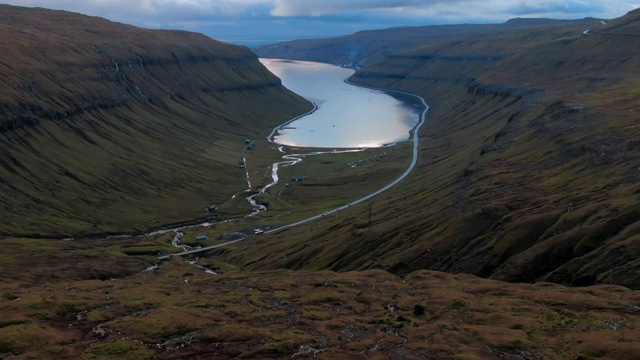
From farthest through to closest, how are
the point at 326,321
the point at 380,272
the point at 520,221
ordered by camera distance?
1. the point at 520,221
2. the point at 380,272
3. the point at 326,321

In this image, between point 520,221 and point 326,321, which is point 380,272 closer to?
point 520,221

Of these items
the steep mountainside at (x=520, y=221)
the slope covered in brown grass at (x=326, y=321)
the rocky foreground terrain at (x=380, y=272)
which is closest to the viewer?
the slope covered in brown grass at (x=326, y=321)

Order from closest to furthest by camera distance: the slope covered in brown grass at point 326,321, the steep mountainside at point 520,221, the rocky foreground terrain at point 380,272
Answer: the slope covered in brown grass at point 326,321 < the rocky foreground terrain at point 380,272 < the steep mountainside at point 520,221

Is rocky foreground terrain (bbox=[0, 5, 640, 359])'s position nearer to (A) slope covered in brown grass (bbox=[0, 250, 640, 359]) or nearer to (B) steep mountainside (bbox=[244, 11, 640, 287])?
(A) slope covered in brown grass (bbox=[0, 250, 640, 359])

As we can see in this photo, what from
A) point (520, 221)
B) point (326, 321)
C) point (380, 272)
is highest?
point (520, 221)

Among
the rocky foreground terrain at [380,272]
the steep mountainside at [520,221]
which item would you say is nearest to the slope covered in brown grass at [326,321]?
the rocky foreground terrain at [380,272]

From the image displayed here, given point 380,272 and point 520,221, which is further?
point 520,221

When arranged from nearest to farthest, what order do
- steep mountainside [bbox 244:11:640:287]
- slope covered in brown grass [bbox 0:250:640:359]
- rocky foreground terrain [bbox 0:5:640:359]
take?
1. slope covered in brown grass [bbox 0:250:640:359]
2. rocky foreground terrain [bbox 0:5:640:359]
3. steep mountainside [bbox 244:11:640:287]

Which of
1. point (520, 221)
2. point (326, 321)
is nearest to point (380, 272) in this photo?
point (520, 221)

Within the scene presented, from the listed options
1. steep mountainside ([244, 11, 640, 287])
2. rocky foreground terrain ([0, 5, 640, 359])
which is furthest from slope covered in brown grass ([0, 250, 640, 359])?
steep mountainside ([244, 11, 640, 287])

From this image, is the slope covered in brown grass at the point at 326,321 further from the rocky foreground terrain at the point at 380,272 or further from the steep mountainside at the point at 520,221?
the steep mountainside at the point at 520,221

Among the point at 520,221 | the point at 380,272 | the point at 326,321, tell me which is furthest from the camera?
the point at 520,221

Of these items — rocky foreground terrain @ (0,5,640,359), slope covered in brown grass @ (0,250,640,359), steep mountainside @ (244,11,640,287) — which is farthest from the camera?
steep mountainside @ (244,11,640,287)

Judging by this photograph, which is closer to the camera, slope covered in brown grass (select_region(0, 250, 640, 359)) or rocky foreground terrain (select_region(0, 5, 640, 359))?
slope covered in brown grass (select_region(0, 250, 640, 359))
